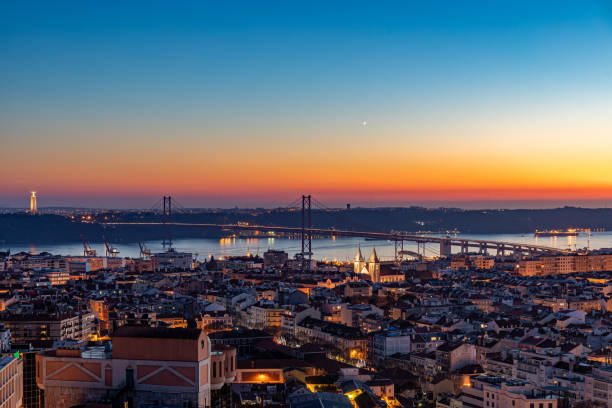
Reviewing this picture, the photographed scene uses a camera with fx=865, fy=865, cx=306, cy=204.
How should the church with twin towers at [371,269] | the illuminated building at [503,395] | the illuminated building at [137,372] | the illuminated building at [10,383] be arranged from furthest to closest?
the church with twin towers at [371,269] < the illuminated building at [503,395] < the illuminated building at [10,383] < the illuminated building at [137,372]

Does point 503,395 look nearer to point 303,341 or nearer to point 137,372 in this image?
point 137,372

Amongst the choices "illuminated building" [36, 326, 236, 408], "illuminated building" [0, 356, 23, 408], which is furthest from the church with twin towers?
"illuminated building" [36, 326, 236, 408]

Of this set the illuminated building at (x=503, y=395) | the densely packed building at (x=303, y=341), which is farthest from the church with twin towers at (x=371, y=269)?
the illuminated building at (x=503, y=395)

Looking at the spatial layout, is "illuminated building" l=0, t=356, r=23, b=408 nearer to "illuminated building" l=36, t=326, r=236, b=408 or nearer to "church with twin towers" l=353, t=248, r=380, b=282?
"illuminated building" l=36, t=326, r=236, b=408

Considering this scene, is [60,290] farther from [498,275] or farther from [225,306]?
[498,275]

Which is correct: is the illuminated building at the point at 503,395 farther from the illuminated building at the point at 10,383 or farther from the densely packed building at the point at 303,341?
the illuminated building at the point at 10,383

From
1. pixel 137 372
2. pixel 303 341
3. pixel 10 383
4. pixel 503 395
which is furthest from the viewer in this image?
pixel 303 341

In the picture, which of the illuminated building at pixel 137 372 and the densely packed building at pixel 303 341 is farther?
the densely packed building at pixel 303 341

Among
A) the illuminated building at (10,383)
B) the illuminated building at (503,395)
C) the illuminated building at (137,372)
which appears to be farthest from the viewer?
the illuminated building at (503,395)

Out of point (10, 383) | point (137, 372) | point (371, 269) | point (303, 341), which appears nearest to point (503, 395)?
point (137, 372)

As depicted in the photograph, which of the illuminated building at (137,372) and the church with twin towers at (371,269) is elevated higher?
the illuminated building at (137,372)

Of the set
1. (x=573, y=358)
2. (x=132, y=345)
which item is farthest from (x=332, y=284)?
(x=132, y=345)
